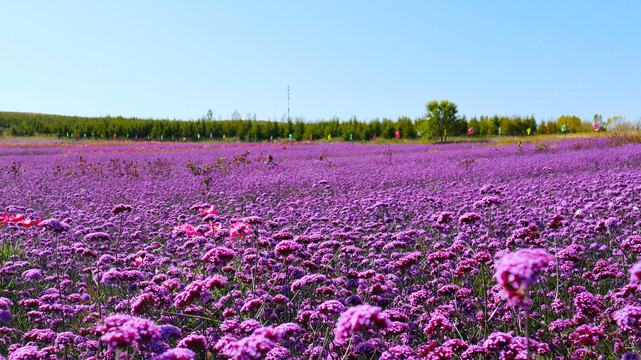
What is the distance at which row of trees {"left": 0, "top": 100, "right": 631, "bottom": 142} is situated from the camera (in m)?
51.1

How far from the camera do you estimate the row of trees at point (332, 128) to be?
168ft

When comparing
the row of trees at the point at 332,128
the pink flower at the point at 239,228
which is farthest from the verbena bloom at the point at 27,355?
the row of trees at the point at 332,128

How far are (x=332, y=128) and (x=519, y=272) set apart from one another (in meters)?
67.8

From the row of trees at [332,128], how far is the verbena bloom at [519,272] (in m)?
50.2

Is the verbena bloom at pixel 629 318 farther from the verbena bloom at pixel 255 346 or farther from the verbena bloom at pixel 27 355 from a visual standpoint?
the verbena bloom at pixel 27 355

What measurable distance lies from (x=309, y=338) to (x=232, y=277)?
1.63m

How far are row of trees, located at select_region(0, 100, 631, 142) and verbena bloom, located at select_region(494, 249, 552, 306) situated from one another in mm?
50209

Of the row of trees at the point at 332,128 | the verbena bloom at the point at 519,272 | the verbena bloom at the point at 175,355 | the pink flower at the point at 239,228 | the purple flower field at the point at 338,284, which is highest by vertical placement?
the row of trees at the point at 332,128

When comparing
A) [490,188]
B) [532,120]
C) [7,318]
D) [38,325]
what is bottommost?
[38,325]

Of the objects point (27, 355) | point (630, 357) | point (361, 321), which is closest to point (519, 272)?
point (361, 321)

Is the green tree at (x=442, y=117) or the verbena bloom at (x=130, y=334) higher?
the green tree at (x=442, y=117)

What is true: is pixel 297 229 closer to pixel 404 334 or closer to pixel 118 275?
pixel 118 275

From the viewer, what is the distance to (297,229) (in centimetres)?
596

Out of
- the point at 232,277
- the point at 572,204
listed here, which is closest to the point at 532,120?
the point at 572,204
